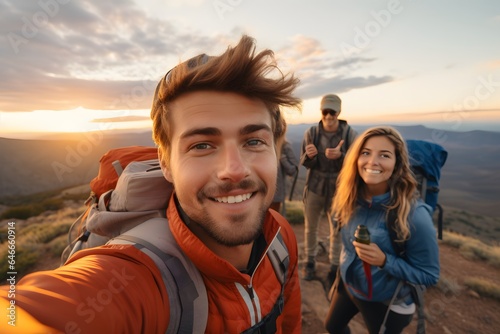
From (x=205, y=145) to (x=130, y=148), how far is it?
1.07 m

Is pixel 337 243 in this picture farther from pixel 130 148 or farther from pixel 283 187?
pixel 130 148

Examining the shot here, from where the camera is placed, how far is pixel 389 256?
7.73ft

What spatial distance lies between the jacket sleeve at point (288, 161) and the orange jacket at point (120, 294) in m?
Answer: 4.27

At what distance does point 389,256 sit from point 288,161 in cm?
372

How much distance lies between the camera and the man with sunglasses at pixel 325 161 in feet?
14.9

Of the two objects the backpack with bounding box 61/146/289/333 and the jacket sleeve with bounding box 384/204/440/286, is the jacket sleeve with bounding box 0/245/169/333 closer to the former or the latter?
the backpack with bounding box 61/146/289/333

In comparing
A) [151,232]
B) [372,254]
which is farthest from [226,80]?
[372,254]

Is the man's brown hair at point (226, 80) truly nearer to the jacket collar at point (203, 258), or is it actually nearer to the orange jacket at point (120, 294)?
the jacket collar at point (203, 258)

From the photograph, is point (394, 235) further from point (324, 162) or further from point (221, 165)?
point (324, 162)

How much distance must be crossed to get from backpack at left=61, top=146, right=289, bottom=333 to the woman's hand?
3.17ft

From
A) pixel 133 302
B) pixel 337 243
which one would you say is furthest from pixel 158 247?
pixel 337 243

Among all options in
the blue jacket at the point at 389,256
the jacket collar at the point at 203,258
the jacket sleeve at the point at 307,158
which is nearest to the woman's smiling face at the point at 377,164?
the blue jacket at the point at 389,256

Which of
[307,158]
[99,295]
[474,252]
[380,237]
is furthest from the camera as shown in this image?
[474,252]

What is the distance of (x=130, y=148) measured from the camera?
2.27 metres
